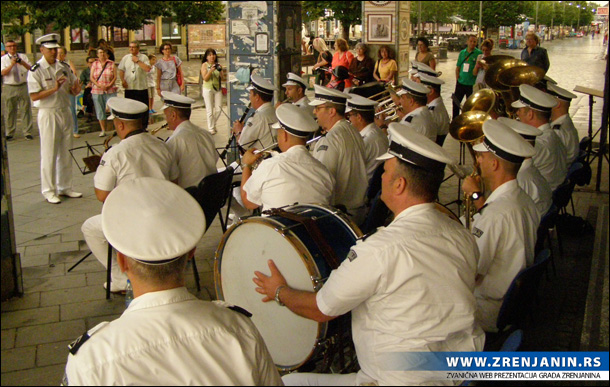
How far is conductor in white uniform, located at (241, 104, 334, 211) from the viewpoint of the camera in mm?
4359

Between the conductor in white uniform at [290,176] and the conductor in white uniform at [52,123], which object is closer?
the conductor in white uniform at [290,176]

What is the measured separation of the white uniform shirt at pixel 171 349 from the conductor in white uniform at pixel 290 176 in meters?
2.29

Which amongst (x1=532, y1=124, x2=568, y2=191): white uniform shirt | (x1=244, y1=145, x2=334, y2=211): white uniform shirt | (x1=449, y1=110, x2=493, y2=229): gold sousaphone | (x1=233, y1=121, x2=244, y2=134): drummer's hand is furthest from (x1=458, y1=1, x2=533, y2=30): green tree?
(x1=244, y1=145, x2=334, y2=211): white uniform shirt

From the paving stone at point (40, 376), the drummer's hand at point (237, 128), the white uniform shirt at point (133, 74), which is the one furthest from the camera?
the white uniform shirt at point (133, 74)

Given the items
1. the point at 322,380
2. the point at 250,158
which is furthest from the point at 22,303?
the point at 322,380

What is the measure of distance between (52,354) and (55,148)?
409cm

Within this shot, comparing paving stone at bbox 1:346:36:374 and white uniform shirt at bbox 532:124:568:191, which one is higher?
white uniform shirt at bbox 532:124:568:191

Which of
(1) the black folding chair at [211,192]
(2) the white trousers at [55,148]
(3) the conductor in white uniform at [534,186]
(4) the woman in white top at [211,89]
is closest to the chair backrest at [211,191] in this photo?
(1) the black folding chair at [211,192]

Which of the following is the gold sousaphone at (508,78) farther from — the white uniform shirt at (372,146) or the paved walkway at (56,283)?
the white uniform shirt at (372,146)

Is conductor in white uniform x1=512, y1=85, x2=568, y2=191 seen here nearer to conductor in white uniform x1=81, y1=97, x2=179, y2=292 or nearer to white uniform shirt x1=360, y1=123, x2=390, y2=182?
white uniform shirt x1=360, y1=123, x2=390, y2=182

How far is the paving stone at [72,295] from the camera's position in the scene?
208 inches

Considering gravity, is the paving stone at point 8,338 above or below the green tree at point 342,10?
below

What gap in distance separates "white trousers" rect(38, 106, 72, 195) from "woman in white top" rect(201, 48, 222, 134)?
4811 mm

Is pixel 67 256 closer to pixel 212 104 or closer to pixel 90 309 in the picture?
pixel 90 309
